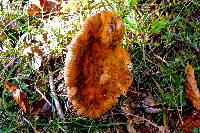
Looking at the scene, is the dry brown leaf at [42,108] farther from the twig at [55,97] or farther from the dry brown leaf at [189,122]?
the dry brown leaf at [189,122]

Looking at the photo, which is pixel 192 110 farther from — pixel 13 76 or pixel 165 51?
pixel 13 76

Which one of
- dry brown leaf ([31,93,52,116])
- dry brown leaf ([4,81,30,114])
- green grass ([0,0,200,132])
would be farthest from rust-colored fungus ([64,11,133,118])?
dry brown leaf ([4,81,30,114])

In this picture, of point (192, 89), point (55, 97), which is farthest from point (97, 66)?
point (192, 89)

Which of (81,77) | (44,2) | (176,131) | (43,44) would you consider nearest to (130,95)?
(176,131)

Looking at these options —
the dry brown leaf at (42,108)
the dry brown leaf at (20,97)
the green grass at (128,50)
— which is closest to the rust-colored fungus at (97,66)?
the green grass at (128,50)

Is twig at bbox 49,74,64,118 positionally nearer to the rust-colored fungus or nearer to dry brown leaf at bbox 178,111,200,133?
the rust-colored fungus

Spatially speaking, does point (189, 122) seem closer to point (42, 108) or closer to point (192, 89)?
point (192, 89)
